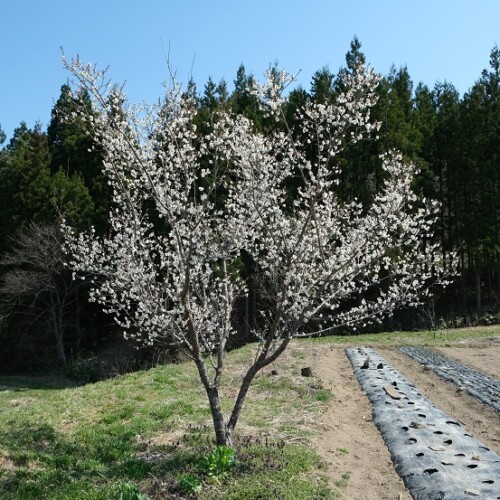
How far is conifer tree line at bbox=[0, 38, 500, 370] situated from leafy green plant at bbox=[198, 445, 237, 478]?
17923 mm

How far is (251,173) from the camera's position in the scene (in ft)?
21.3

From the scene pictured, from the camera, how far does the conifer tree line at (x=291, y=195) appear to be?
25.0 metres

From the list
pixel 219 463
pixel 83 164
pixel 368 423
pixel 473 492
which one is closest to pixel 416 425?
pixel 368 423

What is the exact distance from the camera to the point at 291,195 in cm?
2516

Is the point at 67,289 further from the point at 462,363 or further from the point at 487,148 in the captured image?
the point at 487,148

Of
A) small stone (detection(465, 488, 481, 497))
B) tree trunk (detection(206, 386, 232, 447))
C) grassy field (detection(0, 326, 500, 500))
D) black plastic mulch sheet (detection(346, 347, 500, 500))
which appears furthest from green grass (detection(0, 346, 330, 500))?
small stone (detection(465, 488, 481, 497))

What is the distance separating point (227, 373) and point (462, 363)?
6.20 m

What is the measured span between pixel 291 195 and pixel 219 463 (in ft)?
66.2

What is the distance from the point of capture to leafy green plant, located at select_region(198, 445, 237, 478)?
5.70 m

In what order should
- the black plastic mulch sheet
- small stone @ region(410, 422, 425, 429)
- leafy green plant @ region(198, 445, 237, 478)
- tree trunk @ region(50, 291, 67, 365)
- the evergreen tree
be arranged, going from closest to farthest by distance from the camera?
the black plastic mulch sheet
leafy green plant @ region(198, 445, 237, 478)
small stone @ region(410, 422, 425, 429)
tree trunk @ region(50, 291, 67, 365)
the evergreen tree

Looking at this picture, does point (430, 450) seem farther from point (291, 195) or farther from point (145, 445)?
point (291, 195)

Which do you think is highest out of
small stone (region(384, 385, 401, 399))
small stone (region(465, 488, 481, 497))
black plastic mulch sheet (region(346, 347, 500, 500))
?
small stone (region(384, 385, 401, 399))

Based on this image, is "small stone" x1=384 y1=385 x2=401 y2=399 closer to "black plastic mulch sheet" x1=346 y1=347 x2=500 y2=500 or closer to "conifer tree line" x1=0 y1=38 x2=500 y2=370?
"black plastic mulch sheet" x1=346 y1=347 x2=500 y2=500

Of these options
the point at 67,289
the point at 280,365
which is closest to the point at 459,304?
the point at 280,365
